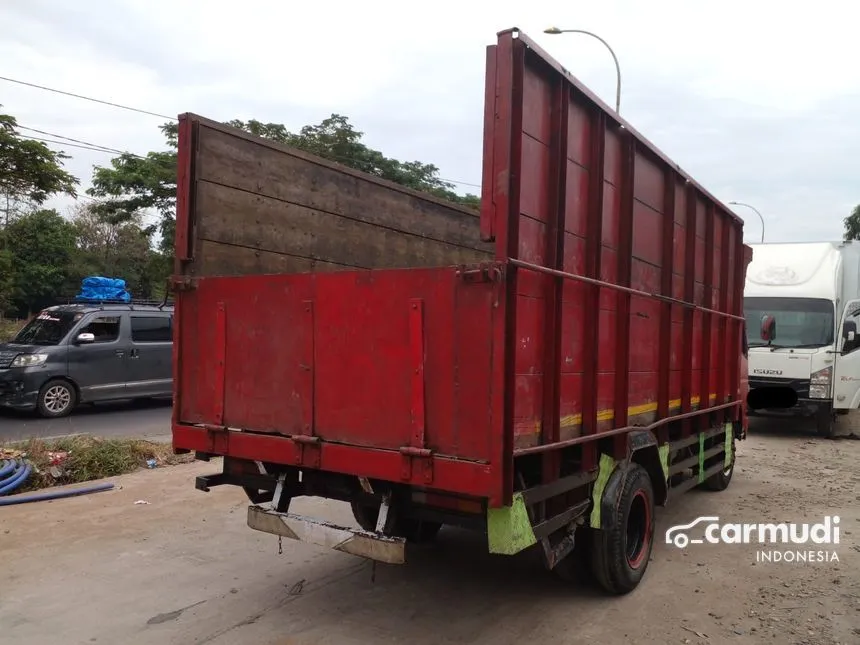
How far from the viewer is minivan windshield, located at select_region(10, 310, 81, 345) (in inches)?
445

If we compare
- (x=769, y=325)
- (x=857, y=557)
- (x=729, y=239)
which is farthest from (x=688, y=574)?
(x=769, y=325)

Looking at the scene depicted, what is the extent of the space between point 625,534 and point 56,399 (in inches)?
399

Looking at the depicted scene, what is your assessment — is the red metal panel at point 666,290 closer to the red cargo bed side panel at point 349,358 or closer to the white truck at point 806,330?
the red cargo bed side panel at point 349,358

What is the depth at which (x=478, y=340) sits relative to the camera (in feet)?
9.96

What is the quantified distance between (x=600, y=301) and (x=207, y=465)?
5.49 m

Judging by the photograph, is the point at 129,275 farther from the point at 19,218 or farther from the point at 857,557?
the point at 857,557

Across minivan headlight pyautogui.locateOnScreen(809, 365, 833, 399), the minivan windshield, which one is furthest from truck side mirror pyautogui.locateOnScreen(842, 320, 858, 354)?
the minivan windshield

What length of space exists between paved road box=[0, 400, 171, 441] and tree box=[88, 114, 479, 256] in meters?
9.77

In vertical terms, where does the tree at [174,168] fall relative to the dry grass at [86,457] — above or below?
above

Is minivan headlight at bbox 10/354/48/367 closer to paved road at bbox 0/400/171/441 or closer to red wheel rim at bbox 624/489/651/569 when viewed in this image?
paved road at bbox 0/400/171/441

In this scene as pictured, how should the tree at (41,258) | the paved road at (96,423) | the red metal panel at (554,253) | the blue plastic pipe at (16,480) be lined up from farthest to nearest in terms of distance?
the tree at (41,258) < the paved road at (96,423) < the blue plastic pipe at (16,480) < the red metal panel at (554,253)

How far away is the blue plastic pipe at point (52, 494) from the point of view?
5.81 meters

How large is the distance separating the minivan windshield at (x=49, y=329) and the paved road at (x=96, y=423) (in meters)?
1.27

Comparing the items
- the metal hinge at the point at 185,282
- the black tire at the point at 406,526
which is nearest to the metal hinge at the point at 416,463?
the black tire at the point at 406,526
